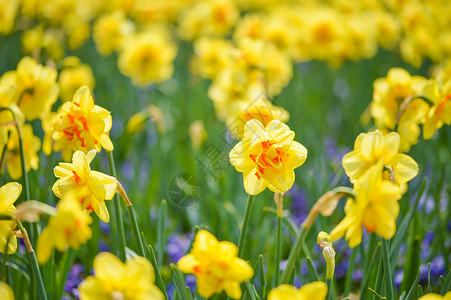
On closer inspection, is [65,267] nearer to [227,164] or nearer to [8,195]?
[8,195]

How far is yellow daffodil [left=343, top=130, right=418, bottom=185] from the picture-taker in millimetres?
1106

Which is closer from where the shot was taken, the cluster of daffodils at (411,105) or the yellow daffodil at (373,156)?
the yellow daffodil at (373,156)

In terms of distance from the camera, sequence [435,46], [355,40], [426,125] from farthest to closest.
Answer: [355,40]
[435,46]
[426,125]

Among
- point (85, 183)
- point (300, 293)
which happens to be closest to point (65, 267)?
point (85, 183)

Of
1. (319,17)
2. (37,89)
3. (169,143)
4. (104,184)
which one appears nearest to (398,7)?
(319,17)

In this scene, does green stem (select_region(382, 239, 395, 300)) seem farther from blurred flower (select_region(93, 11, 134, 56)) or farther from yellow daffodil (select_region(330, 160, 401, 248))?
blurred flower (select_region(93, 11, 134, 56))

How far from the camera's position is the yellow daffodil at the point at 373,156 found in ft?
3.63

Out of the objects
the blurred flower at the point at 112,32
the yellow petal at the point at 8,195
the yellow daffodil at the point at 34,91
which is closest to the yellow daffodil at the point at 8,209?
the yellow petal at the point at 8,195

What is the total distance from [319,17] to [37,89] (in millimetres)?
2430

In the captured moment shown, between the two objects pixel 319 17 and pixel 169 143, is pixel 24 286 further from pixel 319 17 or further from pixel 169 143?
pixel 319 17

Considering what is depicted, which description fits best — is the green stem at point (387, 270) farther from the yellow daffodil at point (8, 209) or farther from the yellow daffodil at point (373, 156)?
the yellow daffodil at point (8, 209)

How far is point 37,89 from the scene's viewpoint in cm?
173

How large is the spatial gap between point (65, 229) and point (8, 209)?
0.36 m

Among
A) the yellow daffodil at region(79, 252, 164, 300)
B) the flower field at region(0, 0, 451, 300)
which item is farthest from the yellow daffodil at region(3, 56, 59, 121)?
the yellow daffodil at region(79, 252, 164, 300)
